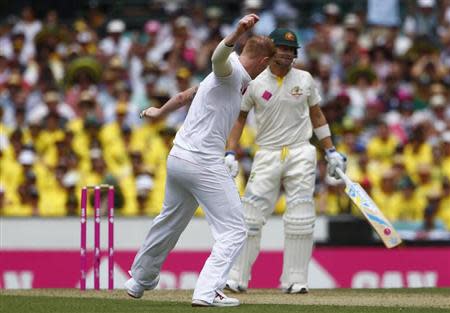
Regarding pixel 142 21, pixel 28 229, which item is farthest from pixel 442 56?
pixel 28 229

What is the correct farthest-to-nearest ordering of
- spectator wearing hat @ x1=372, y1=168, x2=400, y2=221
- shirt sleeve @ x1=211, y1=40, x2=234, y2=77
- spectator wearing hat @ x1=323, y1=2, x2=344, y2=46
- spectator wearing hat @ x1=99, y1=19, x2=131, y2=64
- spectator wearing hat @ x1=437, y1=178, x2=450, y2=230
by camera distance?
spectator wearing hat @ x1=323, y1=2, x2=344, y2=46
spectator wearing hat @ x1=99, y1=19, x2=131, y2=64
spectator wearing hat @ x1=372, y1=168, x2=400, y2=221
spectator wearing hat @ x1=437, y1=178, x2=450, y2=230
shirt sleeve @ x1=211, y1=40, x2=234, y2=77

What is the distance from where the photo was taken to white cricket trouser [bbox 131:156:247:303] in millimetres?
9359

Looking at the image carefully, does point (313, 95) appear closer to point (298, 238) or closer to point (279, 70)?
point (279, 70)

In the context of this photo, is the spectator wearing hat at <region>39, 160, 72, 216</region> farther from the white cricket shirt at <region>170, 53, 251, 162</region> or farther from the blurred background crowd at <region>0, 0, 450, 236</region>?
the white cricket shirt at <region>170, 53, 251, 162</region>

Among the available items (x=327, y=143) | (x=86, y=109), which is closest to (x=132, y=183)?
(x=86, y=109)

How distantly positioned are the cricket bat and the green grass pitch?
0.47 metres

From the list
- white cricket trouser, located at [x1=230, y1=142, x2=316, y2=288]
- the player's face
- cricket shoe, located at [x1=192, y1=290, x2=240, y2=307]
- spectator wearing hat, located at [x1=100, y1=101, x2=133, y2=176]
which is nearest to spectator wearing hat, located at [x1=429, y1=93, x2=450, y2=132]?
spectator wearing hat, located at [x1=100, y1=101, x2=133, y2=176]

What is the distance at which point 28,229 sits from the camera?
1457 centimetres

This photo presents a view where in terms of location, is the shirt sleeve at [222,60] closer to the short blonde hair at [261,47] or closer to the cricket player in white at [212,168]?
the cricket player in white at [212,168]

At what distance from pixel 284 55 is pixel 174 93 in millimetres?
6871

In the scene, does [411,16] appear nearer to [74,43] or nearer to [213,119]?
[74,43]

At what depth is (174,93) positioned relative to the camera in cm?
1777

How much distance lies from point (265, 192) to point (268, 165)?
23cm

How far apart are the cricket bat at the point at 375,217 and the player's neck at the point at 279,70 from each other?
1008 mm
